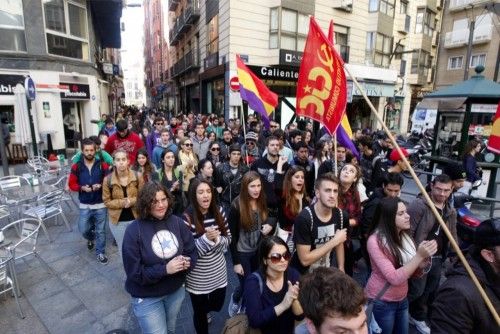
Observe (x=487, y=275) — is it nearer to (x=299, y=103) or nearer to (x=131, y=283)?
(x=131, y=283)

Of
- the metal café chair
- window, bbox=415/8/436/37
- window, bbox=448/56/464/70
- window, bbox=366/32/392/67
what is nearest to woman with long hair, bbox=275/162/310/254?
the metal café chair

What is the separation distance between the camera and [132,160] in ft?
19.9

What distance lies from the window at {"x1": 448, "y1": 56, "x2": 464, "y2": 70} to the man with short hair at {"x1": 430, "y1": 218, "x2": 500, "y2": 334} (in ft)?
111

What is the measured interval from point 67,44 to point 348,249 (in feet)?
49.5

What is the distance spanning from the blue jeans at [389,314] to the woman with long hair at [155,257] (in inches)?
65.9

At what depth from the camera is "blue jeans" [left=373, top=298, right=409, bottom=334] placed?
2.60 m

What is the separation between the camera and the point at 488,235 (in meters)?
1.68

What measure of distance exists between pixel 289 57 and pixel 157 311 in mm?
14945

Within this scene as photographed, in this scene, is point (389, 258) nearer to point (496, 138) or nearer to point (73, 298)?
point (496, 138)

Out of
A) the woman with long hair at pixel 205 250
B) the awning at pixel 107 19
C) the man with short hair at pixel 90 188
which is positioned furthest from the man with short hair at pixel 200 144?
the awning at pixel 107 19

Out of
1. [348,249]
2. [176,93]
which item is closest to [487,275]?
[348,249]

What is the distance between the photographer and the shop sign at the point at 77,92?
13209mm

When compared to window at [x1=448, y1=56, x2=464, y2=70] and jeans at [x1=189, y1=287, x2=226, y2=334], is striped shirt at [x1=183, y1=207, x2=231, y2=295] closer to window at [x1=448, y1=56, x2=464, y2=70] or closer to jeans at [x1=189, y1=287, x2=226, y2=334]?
jeans at [x1=189, y1=287, x2=226, y2=334]

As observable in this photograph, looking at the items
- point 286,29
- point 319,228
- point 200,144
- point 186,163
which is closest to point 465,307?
point 319,228
